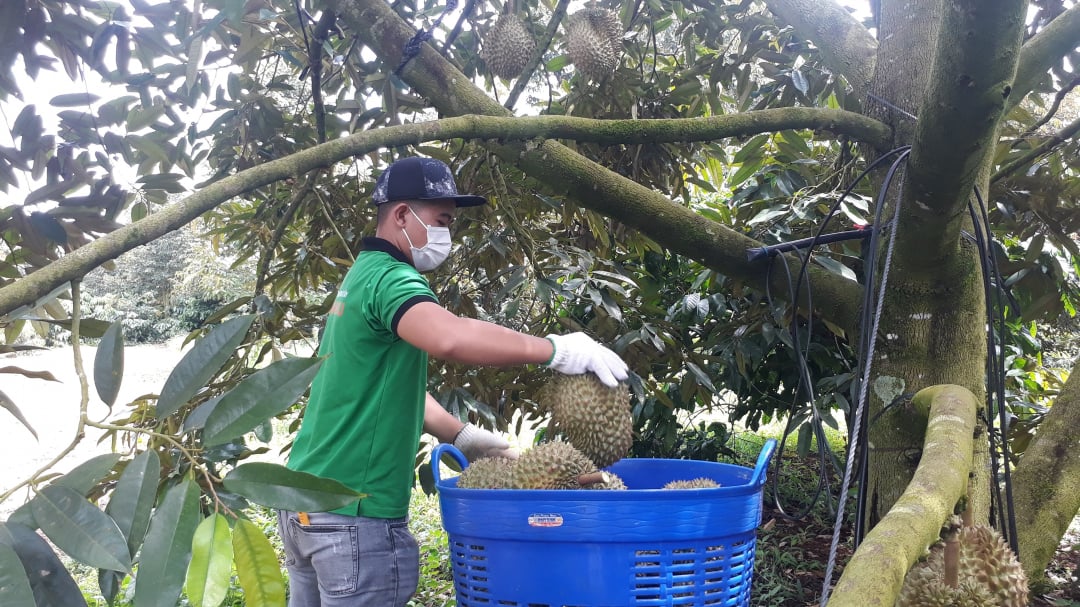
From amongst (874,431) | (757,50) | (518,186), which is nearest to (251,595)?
(874,431)

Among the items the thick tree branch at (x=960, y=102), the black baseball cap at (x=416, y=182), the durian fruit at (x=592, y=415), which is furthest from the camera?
the black baseball cap at (x=416, y=182)

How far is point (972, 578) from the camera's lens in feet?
3.78

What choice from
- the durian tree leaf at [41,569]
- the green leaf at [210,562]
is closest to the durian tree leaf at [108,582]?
the durian tree leaf at [41,569]

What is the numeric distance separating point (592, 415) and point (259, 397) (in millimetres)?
996

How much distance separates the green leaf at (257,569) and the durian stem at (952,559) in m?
0.94

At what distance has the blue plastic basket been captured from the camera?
1.24 metres

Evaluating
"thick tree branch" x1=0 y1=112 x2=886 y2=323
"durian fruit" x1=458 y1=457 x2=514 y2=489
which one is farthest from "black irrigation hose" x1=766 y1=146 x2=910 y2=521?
"durian fruit" x1=458 y1=457 x2=514 y2=489

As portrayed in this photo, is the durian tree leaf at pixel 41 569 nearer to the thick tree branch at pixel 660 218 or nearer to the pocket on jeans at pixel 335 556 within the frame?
the pocket on jeans at pixel 335 556

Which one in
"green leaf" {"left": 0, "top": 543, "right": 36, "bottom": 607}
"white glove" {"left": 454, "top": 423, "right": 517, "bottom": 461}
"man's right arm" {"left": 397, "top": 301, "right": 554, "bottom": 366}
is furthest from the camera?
"white glove" {"left": 454, "top": 423, "right": 517, "bottom": 461}

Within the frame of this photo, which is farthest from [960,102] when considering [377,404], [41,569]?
[41,569]

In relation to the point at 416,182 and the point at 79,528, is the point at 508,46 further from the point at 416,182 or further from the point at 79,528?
the point at 79,528

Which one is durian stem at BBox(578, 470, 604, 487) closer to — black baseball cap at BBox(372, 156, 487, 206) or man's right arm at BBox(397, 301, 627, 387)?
man's right arm at BBox(397, 301, 627, 387)

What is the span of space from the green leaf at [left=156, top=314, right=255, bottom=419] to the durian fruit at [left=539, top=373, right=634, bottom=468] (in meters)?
0.97

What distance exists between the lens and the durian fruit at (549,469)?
4.94ft
